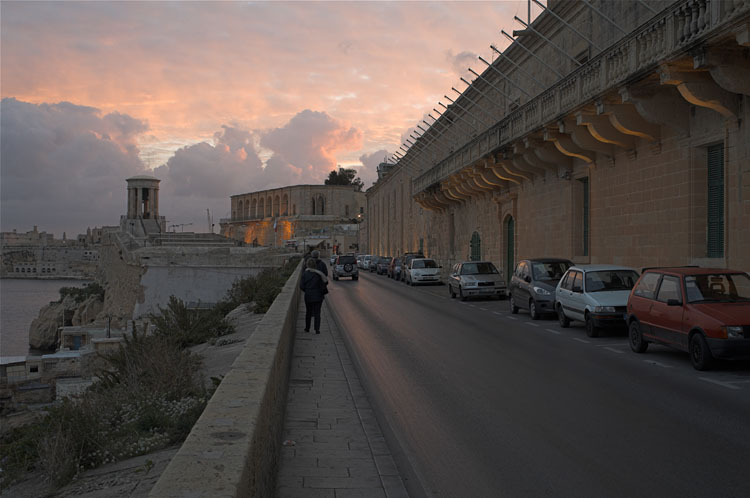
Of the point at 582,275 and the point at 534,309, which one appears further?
the point at 534,309

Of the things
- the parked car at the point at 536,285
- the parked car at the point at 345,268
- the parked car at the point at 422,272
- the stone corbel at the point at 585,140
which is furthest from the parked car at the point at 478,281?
the parked car at the point at 345,268

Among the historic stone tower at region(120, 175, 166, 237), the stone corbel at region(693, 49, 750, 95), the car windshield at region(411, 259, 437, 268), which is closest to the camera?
the stone corbel at region(693, 49, 750, 95)

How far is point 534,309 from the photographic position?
17.8 m

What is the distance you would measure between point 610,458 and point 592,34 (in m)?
20.9

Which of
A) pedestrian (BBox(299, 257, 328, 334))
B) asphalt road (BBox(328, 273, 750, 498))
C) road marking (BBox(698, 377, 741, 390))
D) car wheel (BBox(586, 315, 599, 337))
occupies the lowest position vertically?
asphalt road (BBox(328, 273, 750, 498))

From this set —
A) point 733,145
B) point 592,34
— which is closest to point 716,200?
point 733,145

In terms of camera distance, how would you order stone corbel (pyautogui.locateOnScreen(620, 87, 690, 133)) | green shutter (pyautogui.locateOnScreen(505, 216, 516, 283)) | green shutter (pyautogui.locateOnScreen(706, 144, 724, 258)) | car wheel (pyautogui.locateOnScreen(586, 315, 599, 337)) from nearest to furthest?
1. car wheel (pyautogui.locateOnScreen(586, 315, 599, 337))
2. green shutter (pyautogui.locateOnScreen(706, 144, 724, 258))
3. stone corbel (pyautogui.locateOnScreen(620, 87, 690, 133))
4. green shutter (pyautogui.locateOnScreen(505, 216, 516, 283))

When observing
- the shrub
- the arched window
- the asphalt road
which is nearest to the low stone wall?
the asphalt road

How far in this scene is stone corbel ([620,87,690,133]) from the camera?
52.3 feet

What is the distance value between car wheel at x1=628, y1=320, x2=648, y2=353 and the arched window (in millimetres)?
25374

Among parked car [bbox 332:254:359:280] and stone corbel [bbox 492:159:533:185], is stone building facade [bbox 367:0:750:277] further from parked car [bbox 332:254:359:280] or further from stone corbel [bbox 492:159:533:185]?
parked car [bbox 332:254:359:280]

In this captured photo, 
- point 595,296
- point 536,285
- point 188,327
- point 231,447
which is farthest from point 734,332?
point 188,327

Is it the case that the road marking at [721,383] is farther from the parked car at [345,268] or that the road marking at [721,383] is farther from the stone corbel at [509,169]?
the parked car at [345,268]

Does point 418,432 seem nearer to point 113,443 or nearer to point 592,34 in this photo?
point 113,443
